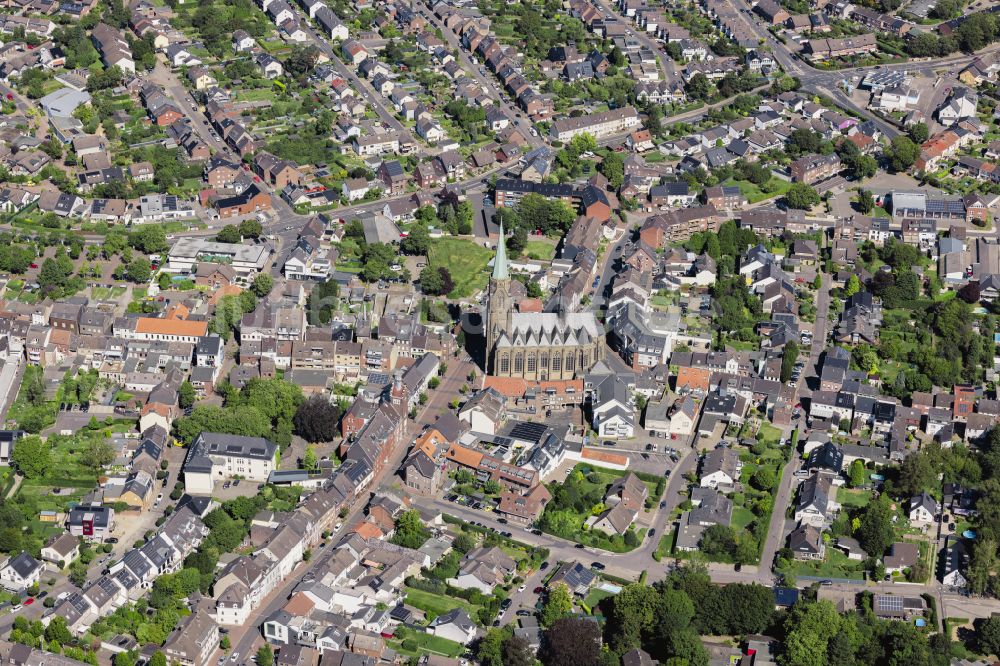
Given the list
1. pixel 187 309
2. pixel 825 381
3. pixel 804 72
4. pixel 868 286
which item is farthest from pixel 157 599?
pixel 804 72

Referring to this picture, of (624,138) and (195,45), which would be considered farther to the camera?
(195,45)

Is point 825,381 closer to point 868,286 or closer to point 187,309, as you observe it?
point 868,286

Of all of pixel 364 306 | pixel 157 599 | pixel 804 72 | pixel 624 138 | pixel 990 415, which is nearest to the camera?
pixel 157 599

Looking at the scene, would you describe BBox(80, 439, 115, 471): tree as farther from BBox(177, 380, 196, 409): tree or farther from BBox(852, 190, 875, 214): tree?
BBox(852, 190, 875, 214): tree

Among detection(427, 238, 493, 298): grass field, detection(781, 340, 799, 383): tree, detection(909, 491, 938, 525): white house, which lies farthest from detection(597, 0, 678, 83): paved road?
detection(909, 491, 938, 525): white house

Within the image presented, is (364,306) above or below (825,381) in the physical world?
below

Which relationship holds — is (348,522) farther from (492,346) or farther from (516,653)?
(492,346)

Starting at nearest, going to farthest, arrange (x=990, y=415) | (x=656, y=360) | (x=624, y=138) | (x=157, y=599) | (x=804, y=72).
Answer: (x=157, y=599) < (x=990, y=415) < (x=656, y=360) < (x=624, y=138) < (x=804, y=72)
